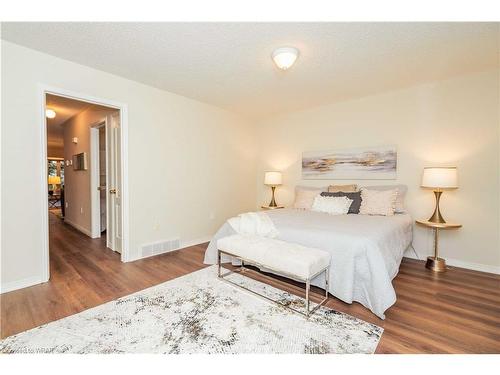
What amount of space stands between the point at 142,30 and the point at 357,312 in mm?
3042

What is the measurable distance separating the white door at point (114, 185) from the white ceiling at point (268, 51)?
850 mm

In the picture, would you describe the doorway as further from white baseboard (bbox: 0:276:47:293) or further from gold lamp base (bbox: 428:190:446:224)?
gold lamp base (bbox: 428:190:446:224)

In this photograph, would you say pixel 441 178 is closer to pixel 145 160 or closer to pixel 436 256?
pixel 436 256

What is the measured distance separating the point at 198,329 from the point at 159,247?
2.00 meters

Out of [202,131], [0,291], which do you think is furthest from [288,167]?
[0,291]

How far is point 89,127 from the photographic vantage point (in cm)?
425

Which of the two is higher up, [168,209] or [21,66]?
[21,66]

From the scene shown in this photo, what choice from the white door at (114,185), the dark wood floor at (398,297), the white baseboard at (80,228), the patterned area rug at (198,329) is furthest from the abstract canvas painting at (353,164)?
the white baseboard at (80,228)

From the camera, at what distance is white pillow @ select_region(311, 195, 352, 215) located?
10.9ft

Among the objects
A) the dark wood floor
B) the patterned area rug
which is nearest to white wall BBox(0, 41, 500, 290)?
the dark wood floor

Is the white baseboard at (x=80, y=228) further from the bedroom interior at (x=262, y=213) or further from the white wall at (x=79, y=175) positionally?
the bedroom interior at (x=262, y=213)

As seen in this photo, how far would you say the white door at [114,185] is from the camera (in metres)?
3.36

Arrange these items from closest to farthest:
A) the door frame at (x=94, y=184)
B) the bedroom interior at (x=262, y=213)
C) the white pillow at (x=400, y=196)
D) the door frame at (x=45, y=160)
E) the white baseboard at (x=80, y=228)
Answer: the bedroom interior at (x=262, y=213)
the door frame at (x=45, y=160)
the white pillow at (x=400, y=196)
the door frame at (x=94, y=184)
the white baseboard at (x=80, y=228)
